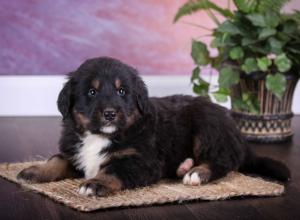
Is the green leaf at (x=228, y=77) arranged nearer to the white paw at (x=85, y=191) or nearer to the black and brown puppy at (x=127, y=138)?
the black and brown puppy at (x=127, y=138)

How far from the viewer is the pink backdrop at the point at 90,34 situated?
539 cm

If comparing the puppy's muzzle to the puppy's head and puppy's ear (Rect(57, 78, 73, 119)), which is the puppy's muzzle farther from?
puppy's ear (Rect(57, 78, 73, 119))

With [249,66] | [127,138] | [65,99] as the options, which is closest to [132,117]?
[127,138]

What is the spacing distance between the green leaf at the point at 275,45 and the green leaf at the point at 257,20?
0.43 feet

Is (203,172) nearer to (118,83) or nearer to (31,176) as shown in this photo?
(118,83)

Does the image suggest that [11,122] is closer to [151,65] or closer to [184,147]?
[151,65]

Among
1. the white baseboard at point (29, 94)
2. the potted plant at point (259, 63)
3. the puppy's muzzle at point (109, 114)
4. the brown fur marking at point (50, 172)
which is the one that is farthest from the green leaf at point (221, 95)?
the puppy's muzzle at point (109, 114)

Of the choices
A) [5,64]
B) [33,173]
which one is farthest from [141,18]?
[33,173]

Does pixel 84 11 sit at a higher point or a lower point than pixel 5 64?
higher

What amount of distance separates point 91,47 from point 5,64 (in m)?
0.74

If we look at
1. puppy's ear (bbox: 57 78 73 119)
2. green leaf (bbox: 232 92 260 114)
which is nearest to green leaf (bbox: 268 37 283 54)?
green leaf (bbox: 232 92 260 114)

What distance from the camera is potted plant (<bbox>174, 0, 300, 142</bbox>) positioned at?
4.35 metres

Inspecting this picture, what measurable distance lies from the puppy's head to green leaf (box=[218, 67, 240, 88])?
1.50 m

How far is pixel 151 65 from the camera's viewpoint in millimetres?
5738
